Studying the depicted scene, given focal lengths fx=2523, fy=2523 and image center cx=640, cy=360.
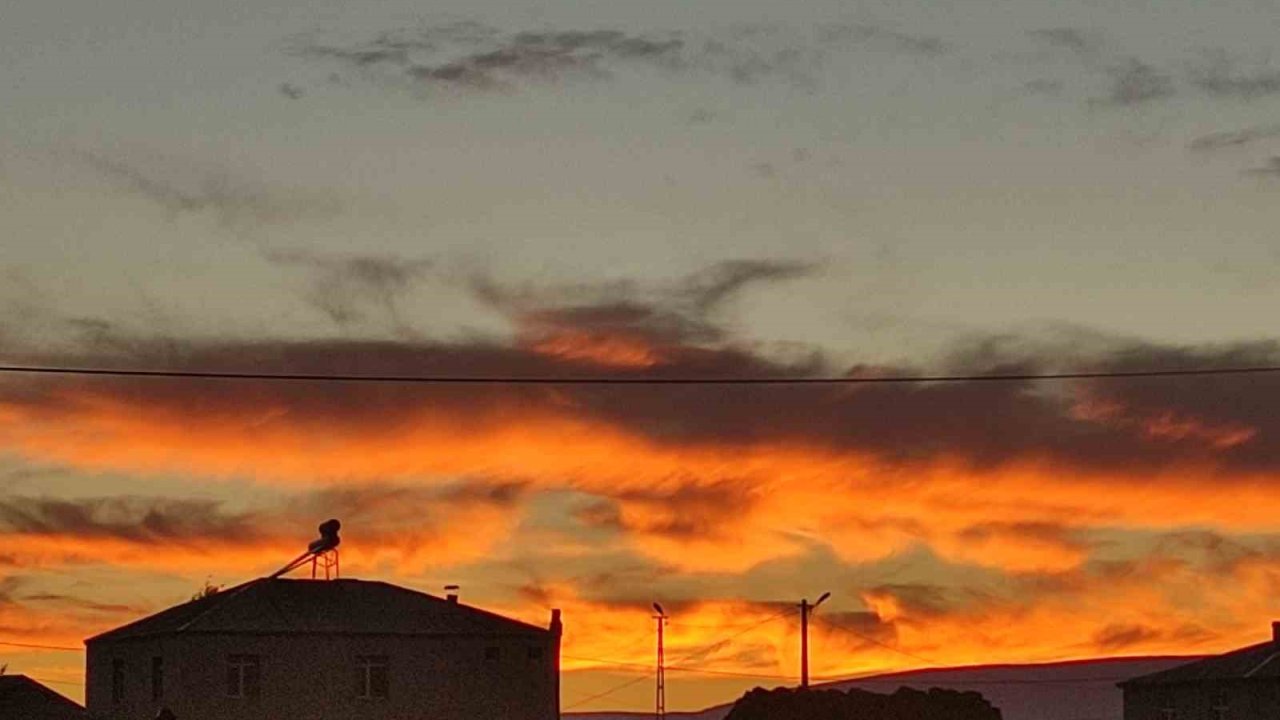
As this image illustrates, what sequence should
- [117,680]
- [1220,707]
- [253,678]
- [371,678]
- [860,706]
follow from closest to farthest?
[860,706] → [253,678] → [371,678] → [117,680] → [1220,707]

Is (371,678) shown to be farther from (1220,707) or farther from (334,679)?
(1220,707)

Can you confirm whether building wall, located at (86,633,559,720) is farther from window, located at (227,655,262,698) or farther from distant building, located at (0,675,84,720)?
distant building, located at (0,675,84,720)

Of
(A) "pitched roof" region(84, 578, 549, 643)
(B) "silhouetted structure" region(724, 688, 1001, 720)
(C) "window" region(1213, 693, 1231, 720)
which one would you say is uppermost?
(A) "pitched roof" region(84, 578, 549, 643)

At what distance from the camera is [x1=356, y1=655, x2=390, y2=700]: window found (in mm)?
105188

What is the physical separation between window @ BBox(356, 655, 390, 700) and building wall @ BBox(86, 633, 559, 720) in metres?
0.21

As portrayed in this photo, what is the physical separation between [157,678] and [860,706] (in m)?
34.4

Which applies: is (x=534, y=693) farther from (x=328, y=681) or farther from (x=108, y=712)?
(x=108, y=712)

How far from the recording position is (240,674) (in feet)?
341

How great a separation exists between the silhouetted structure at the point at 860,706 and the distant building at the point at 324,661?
22.8 meters

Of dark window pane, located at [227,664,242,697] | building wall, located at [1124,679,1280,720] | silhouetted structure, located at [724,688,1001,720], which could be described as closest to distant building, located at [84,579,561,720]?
dark window pane, located at [227,664,242,697]

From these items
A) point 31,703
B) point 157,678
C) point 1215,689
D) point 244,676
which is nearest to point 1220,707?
point 1215,689

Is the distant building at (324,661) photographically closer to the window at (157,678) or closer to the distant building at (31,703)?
the window at (157,678)

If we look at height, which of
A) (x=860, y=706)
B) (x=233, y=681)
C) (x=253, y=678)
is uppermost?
(x=253, y=678)

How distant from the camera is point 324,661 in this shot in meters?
105
